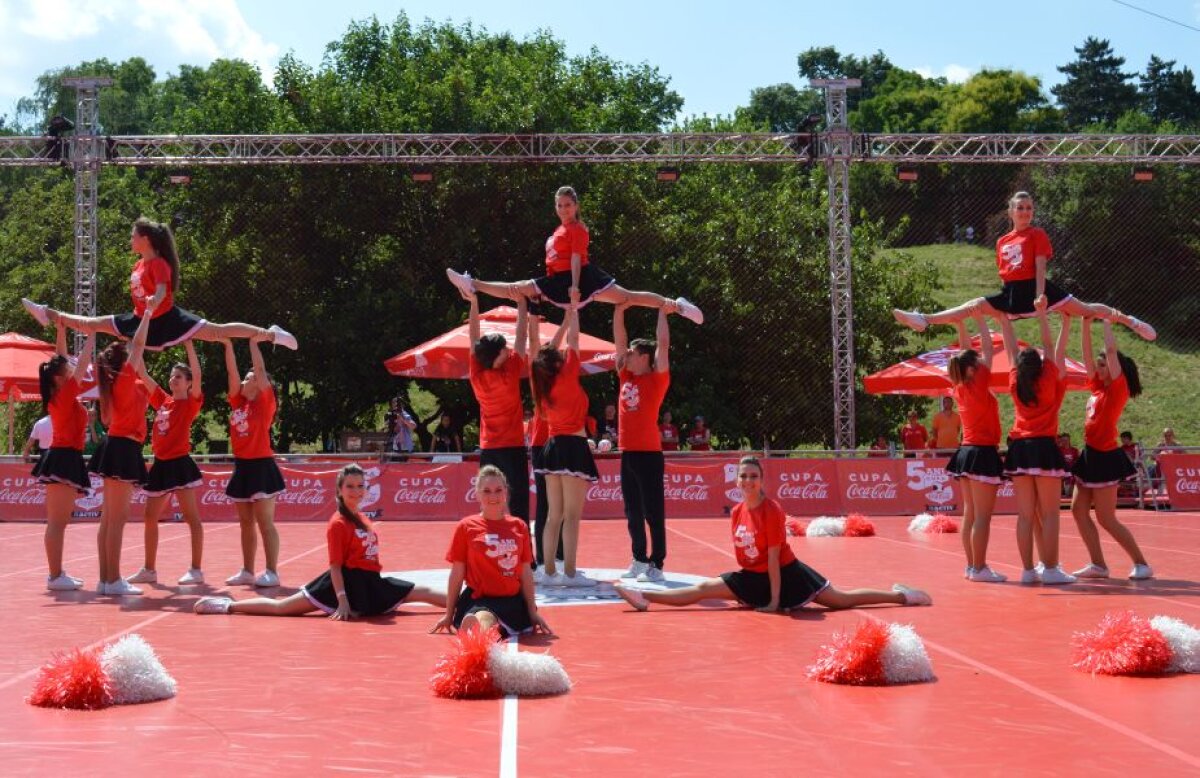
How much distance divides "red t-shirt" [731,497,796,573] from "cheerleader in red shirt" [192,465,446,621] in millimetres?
1967

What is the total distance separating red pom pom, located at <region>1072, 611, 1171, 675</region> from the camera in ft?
20.6

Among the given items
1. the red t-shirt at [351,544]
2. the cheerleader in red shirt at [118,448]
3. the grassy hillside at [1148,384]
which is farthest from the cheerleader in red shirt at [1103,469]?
the grassy hillside at [1148,384]

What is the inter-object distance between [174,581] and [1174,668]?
25.9ft

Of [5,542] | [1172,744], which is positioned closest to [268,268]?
[5,542]

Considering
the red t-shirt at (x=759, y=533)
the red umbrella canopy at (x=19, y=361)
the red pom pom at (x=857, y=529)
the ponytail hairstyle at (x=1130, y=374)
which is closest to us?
the red t-shirt at (x=759, y=533)

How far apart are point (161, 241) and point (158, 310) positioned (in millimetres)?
536

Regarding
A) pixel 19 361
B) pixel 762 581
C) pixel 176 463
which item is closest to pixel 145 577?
pixel 176 463

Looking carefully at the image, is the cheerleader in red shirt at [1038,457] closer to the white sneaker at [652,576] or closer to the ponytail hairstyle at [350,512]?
the white sneaker at [652,576]

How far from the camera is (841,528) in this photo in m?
16.3

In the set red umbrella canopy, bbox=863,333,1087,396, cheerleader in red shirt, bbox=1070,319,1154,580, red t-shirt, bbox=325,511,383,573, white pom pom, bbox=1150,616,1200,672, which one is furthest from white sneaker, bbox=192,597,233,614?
red umbrella canopy, bbox=863,333,1087,396

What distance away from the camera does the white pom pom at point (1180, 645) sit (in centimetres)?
636

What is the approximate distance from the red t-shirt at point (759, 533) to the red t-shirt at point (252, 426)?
4.15m

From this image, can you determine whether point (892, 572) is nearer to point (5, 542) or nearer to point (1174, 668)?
point (1174, 668)

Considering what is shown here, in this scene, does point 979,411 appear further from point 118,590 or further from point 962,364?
point 118,590
